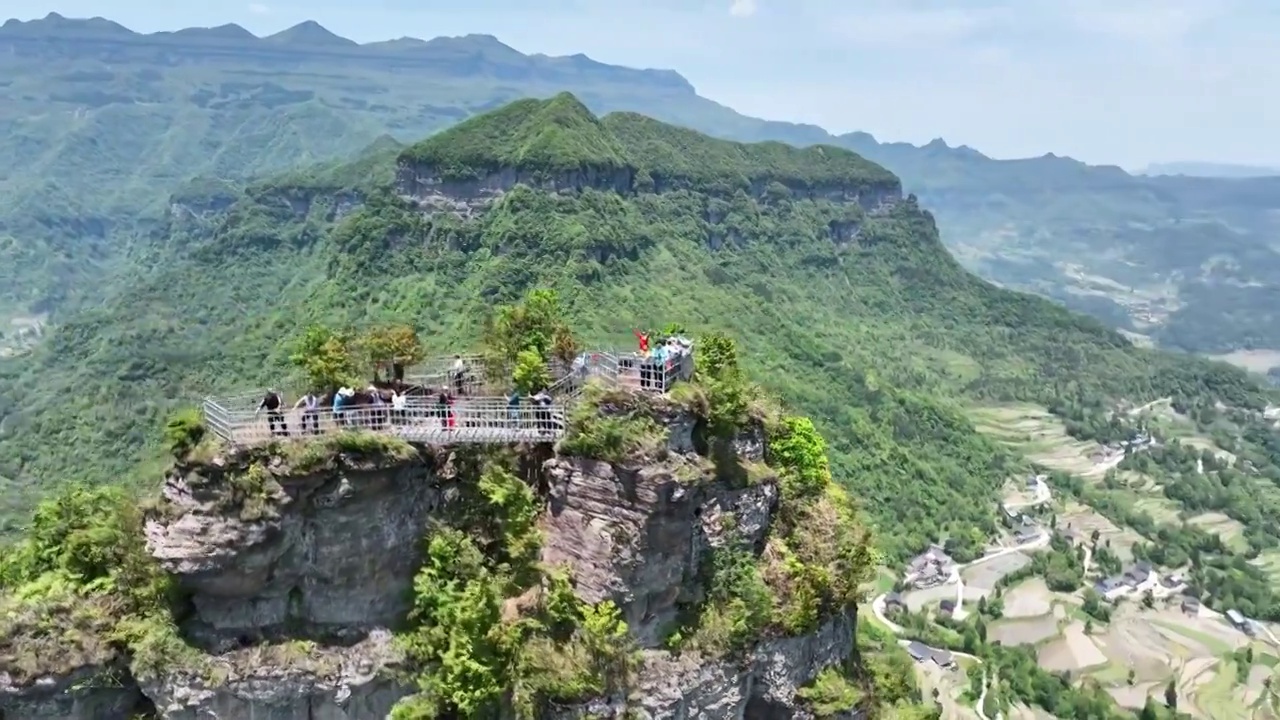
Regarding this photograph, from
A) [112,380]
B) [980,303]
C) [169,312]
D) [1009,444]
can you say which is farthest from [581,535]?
[980,303]

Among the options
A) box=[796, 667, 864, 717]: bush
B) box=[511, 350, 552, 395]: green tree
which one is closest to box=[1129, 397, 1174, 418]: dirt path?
box=[796, 667, 864, 717]: bush

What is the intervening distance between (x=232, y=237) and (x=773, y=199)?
335ft

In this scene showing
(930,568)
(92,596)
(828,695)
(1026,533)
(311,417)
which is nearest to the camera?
(311,417)

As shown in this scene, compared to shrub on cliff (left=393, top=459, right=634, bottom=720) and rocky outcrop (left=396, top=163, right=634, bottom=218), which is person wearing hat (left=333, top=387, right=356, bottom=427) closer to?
Result: shrub on cliff (left=393, top=459, right=634, bottom=720)

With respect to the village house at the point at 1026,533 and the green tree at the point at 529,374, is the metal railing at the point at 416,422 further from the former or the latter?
the village house at the point at 1026,533

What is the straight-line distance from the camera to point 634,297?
363ft

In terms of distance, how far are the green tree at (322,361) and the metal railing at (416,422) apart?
188 centimetres

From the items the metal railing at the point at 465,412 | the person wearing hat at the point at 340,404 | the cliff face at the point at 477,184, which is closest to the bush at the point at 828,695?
the metal railing at the point at 465,412

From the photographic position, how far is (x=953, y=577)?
9231 cm

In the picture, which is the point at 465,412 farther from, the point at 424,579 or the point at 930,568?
the point at 930,568

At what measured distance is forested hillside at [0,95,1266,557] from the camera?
10256cm

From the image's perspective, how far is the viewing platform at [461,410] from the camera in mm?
26953

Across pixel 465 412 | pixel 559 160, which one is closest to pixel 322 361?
pixel 465 412

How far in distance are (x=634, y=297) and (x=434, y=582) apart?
275ft
